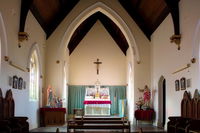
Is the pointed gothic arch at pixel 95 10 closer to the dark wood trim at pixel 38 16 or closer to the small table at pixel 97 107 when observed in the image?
the dark wood trim at pixel 38 16

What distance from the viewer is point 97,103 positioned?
1566 centimetres

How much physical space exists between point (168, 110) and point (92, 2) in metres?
5.60

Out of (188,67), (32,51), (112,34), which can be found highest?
(112,34)

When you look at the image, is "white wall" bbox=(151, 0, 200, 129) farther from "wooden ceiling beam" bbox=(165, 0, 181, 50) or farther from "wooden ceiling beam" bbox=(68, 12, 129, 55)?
"wooden ceiling beam" bbox=(68, 12, 129, 55)

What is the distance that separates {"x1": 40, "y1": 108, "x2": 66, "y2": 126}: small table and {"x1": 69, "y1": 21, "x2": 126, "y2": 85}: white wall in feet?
18.8

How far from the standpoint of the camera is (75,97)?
17438 millimetres

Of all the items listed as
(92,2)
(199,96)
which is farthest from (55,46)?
(199,96)

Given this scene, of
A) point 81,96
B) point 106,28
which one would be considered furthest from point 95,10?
point 81,96

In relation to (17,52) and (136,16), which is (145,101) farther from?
(17,52)

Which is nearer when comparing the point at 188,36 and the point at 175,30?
the point at 188,36

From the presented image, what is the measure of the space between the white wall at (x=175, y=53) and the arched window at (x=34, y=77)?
15.1 ft

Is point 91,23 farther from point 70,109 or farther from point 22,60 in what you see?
point 22,60

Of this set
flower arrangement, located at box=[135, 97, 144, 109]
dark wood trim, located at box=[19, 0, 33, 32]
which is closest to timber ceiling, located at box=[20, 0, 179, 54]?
dark wood trim, located at box=[19, 0, 33, 32]

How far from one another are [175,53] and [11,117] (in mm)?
5327
